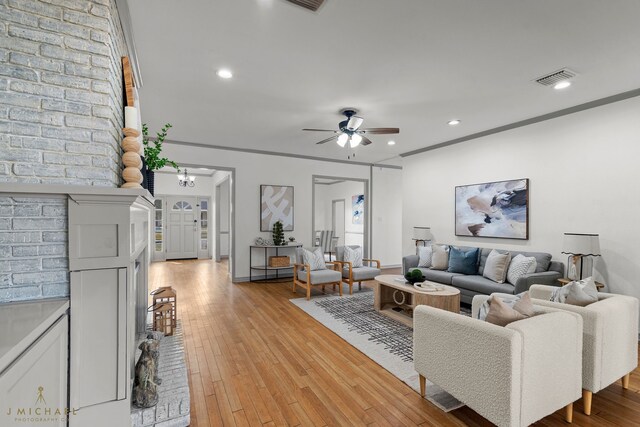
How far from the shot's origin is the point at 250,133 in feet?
16.8

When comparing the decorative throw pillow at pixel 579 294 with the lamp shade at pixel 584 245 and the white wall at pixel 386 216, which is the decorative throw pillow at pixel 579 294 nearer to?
the lamp shade at pixel 584 245

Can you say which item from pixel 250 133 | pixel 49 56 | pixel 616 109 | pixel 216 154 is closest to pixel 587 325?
pixel 616 109

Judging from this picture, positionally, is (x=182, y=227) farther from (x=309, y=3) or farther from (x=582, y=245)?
(x=582, y=245)

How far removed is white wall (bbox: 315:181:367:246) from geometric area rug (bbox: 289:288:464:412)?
4.84m

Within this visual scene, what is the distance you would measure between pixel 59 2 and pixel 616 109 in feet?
17.1

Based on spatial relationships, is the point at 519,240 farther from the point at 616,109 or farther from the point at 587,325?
the point at 587,325

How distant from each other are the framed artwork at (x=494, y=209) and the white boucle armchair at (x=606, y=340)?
232 centimetres

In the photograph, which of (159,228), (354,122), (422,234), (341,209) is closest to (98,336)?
(354,122)

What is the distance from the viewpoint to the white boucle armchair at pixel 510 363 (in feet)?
5.39

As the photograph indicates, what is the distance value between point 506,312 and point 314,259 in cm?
358

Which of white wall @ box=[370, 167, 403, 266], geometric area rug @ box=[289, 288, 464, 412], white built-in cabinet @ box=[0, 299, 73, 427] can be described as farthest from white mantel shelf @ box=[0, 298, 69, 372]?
white wall @ box=[370, 167, 403, 266]

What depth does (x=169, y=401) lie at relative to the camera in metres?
1.98

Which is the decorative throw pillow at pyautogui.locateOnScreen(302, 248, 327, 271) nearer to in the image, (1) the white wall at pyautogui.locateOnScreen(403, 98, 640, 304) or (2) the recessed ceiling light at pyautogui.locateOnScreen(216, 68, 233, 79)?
(1) the white wall at pyautogui.locateOnScreen(403, 98, 640, 304)

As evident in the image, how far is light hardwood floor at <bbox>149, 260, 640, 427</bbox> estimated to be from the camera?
2.02m
